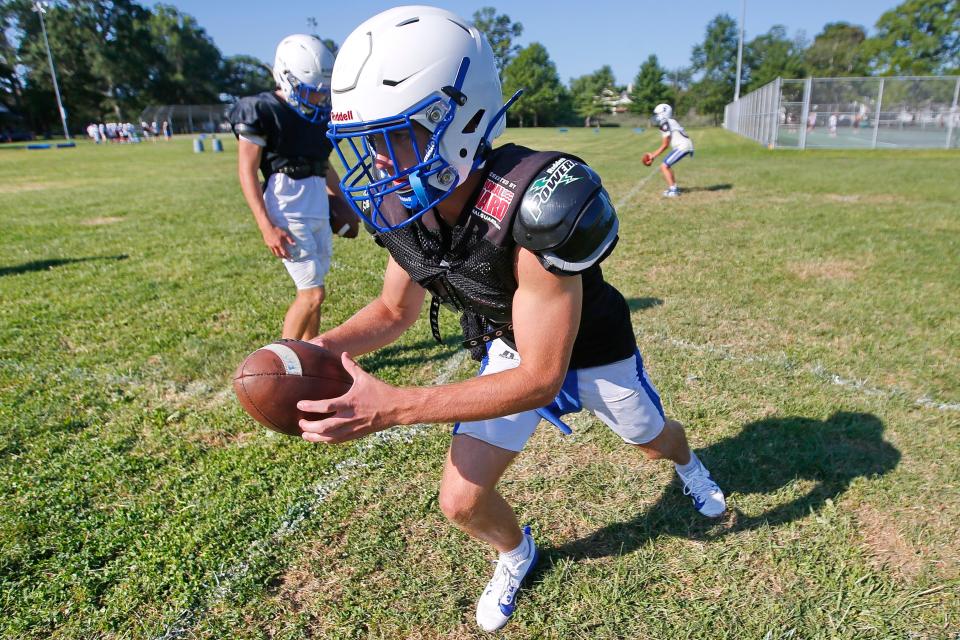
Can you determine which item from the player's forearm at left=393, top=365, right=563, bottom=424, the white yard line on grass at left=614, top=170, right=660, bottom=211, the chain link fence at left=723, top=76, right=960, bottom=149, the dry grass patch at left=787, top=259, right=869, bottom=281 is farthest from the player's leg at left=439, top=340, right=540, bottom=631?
the chain link fence at left=723, top=76, right=960, bottom=149

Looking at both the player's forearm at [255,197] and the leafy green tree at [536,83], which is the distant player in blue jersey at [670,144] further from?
the leafy green tree at [536,83]

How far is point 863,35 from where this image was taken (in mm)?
91062

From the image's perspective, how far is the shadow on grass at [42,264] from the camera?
7.17m

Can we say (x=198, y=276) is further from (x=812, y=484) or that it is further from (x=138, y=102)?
(x=138, y=102)

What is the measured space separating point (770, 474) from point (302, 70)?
12.0 ft

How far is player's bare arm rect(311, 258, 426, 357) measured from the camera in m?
2.36

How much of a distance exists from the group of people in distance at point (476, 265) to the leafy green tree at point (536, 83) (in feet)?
245

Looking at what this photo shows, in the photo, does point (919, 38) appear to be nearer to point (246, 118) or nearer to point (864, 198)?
point (864, 198)

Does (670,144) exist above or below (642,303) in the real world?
above

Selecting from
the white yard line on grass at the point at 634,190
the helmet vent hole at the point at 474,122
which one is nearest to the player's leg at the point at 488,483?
the helmet vent hole at the point at 474,122

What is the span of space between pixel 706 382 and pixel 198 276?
5.50m

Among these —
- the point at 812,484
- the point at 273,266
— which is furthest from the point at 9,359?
the point at 812,484

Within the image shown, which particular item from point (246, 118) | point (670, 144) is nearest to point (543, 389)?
point (246, 118)

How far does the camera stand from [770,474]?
10.2 feet
